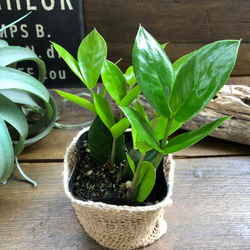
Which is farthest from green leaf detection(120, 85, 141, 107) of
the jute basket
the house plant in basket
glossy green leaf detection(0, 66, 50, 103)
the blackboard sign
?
the blackboard sign

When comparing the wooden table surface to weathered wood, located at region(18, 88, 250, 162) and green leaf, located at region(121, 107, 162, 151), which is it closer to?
weathered wood, located at region(18, 88, 250, 162)

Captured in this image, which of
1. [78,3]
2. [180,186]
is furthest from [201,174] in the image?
[78,3]

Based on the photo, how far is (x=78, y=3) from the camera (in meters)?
0.65

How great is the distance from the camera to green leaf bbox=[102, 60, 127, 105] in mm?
316

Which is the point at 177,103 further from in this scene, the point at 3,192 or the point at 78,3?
the point at 78,3

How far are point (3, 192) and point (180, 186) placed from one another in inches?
13.1

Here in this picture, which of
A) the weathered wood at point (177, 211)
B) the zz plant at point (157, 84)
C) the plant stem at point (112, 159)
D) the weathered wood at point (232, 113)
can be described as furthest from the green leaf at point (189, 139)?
the weathered wood at point (232, 113)

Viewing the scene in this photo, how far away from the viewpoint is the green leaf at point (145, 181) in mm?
319

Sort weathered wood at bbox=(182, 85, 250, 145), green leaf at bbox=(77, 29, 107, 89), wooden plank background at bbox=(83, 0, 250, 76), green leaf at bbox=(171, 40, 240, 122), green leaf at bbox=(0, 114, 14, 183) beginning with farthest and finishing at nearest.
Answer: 1. wooden plank background at bbox=(83, 0, 250, 76)
2. weathered wood at bbox=(182, 85, 250, 145)
3. green leaf at bbox=(0, 114, 14, 183)
4. green leaf at bbox=(77, 29, 107, 89)
5. green leaf at bbox=(171, 40, 240, 122)

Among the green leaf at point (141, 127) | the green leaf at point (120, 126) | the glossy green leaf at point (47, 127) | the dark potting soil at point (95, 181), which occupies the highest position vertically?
the green leaf at point (141, 127)

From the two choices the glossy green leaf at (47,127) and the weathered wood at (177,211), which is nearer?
the weathered wood at (177,211)

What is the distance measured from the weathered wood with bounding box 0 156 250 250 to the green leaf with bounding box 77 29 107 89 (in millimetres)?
254

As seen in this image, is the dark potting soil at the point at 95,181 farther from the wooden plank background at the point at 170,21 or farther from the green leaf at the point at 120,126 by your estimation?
the wooden plank background at the point at 170,21

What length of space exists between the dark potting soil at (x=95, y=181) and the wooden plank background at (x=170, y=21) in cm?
42
